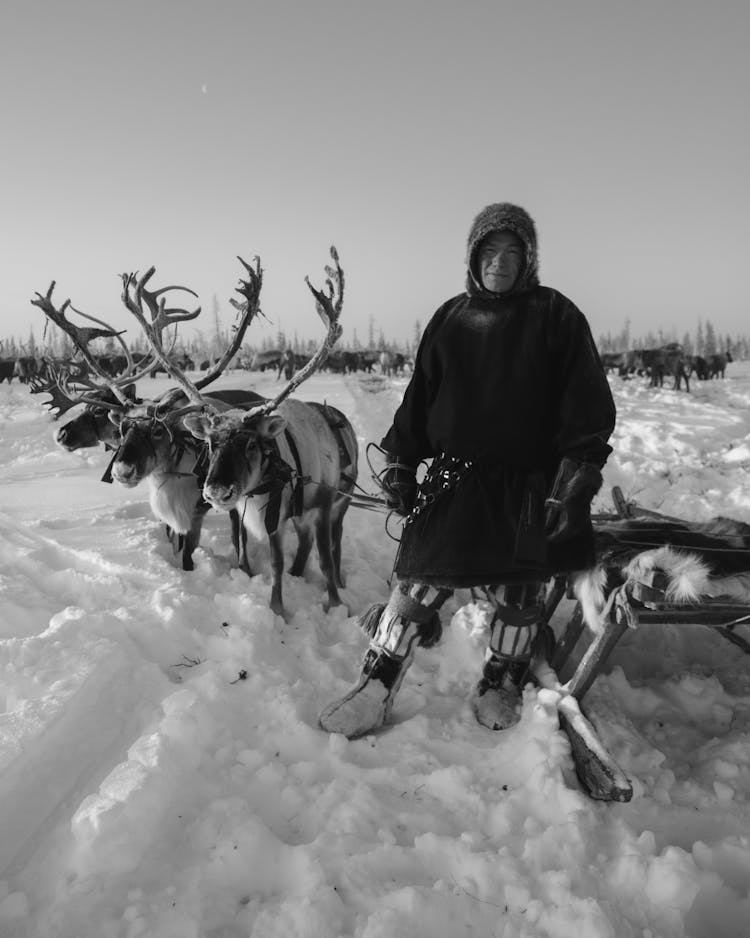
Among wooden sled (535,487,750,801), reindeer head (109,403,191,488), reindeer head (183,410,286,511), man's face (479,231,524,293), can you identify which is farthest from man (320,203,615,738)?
reindeer head (109,403,191,488)

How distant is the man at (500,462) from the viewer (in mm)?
2387

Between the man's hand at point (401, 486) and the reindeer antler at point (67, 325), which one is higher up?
the reindeer antler at point (67, 325)

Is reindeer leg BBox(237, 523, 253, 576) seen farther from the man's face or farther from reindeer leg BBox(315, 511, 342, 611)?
the man's face

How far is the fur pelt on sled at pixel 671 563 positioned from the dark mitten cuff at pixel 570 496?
0.30 m

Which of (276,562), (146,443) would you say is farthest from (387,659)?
(146,443)

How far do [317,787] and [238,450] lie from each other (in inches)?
79.7

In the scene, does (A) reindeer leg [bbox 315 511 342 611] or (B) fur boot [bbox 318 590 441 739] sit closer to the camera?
(B) fur boot [bbox 318 590 441 739]

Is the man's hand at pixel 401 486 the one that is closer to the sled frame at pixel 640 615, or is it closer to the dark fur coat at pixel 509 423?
the dark fur coat at pixel 509 423

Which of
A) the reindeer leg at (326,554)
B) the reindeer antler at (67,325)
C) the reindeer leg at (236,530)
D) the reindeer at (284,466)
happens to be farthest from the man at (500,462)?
the reindeer antler at (67,325)

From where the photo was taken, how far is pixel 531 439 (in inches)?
97.3

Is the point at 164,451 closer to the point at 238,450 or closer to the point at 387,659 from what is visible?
the point at 238,450

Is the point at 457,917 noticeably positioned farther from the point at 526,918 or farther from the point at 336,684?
the point at 336,684

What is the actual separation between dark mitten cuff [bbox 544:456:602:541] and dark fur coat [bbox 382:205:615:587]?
5cm

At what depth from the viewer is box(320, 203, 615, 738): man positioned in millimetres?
2387
